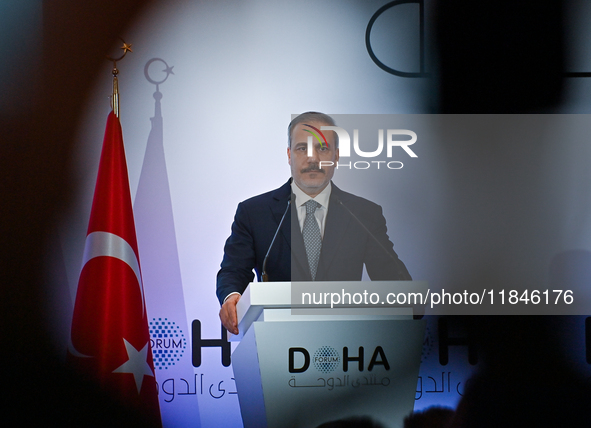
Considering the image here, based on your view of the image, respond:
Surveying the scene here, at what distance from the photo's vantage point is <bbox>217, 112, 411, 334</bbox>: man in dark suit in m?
2.43

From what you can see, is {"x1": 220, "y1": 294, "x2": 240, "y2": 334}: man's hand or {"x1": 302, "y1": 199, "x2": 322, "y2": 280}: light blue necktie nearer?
{"x1": 220, "y1": 294, "x2": 240, "y2": 334}: man's hand

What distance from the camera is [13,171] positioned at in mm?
3043

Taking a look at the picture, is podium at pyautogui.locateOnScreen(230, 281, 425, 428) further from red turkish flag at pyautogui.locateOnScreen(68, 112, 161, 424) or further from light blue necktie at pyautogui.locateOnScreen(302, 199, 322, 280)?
red turkish flag at pyautogui.locateOnScreen(68, 112, 161, 424)

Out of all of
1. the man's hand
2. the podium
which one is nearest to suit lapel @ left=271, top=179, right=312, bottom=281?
the man's hand

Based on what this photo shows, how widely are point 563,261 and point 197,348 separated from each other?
221cm

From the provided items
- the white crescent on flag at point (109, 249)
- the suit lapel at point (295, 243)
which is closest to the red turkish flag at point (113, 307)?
the white crescent on flag at point (109, 249)

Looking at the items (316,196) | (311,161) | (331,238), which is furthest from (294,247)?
(311,161)

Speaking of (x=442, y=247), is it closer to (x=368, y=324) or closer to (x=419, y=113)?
(x=419, y=113)

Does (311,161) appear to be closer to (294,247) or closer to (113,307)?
(294,247)

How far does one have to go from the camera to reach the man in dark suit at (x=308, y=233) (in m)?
2.43

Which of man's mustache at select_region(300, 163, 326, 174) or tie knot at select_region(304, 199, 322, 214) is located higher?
man's mustache at select_region(300, 163, 326, 174)

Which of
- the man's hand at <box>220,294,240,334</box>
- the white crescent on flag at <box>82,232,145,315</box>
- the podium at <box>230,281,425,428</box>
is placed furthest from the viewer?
the white crescent on flag at <box>82,232,145,315</box>

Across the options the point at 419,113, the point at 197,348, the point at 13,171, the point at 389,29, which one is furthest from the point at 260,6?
the point at 197,348

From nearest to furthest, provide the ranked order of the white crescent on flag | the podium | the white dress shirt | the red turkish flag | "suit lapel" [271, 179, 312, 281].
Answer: the podium
"suit lapel" [271, 179, 312, 281]
the white dress shirt
the red turkish flag
the white crescent on flag
